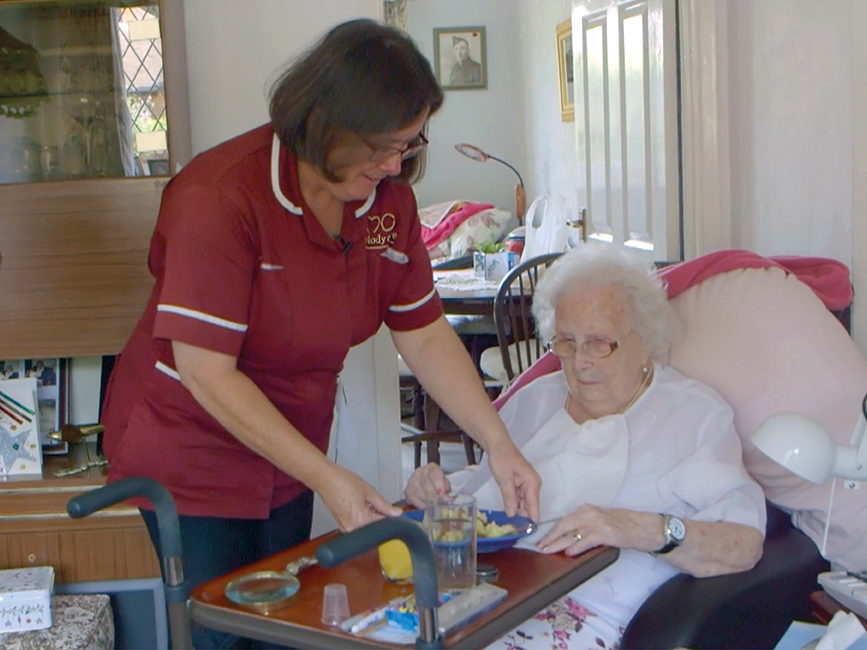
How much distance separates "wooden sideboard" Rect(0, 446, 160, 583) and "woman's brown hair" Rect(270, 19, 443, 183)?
44.1 inches

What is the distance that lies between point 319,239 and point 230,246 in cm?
15

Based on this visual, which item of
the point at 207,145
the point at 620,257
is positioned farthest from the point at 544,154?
the point at 620,257

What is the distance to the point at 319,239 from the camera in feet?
4.97

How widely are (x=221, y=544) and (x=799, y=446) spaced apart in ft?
2.92

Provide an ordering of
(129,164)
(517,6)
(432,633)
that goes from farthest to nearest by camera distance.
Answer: (517,6), (129,164), (432,633)

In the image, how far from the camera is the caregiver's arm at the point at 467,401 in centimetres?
156

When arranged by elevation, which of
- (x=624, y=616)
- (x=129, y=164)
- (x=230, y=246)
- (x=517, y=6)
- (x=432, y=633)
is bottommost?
(x=624, y=616)

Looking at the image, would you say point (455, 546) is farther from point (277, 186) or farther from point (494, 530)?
point (277, 186)

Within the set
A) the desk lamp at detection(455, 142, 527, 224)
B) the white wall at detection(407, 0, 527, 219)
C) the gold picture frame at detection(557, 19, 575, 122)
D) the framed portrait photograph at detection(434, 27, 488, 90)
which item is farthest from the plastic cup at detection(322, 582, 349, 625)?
the framed portrait photograph at detection(434, 27, 488, 90)

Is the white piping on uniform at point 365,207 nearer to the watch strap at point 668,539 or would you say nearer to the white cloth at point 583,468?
the white cloth at point 583,468

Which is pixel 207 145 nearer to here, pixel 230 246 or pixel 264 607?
pixel 230 246

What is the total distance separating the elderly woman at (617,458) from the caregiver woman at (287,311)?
0.18m

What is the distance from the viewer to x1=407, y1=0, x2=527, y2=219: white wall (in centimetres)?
679

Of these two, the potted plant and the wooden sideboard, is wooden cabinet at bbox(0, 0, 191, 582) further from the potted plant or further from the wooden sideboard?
the potted plant
